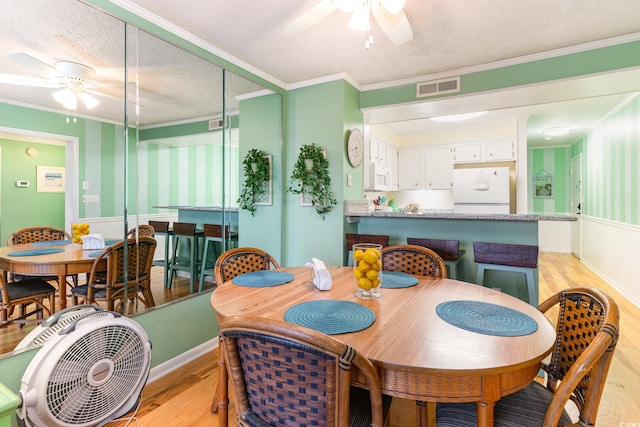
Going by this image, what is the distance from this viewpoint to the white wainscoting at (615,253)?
383 centimetres

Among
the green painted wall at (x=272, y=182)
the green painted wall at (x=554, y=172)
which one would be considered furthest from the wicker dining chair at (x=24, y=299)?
the green painted wall at (x=554, y=172)

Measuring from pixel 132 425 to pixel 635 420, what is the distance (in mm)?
2725

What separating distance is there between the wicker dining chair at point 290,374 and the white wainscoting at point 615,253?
4.50 metres

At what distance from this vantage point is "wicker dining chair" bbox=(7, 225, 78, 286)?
5.43 ft

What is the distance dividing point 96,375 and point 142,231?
3.29 feet

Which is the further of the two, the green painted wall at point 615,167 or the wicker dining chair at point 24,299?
the green painted wall at point 615,167

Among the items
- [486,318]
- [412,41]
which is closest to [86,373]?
[486,318]

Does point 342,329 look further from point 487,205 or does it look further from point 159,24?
point 487,205

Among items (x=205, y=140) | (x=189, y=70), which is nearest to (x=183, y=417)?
(x=205, y=140)

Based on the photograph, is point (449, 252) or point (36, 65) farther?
point (449, 252)

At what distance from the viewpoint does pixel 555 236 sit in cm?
730

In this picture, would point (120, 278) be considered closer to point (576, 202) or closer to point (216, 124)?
point (216, 124)

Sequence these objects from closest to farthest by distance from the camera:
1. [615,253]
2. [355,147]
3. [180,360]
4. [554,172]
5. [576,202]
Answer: [180,360] < [355,147] < [615,253] < [576,202] < [554,172]

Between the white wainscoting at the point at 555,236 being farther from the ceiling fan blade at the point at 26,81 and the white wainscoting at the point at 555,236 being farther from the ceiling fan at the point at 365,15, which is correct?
the ceiling fan blade at the point at 26,81
